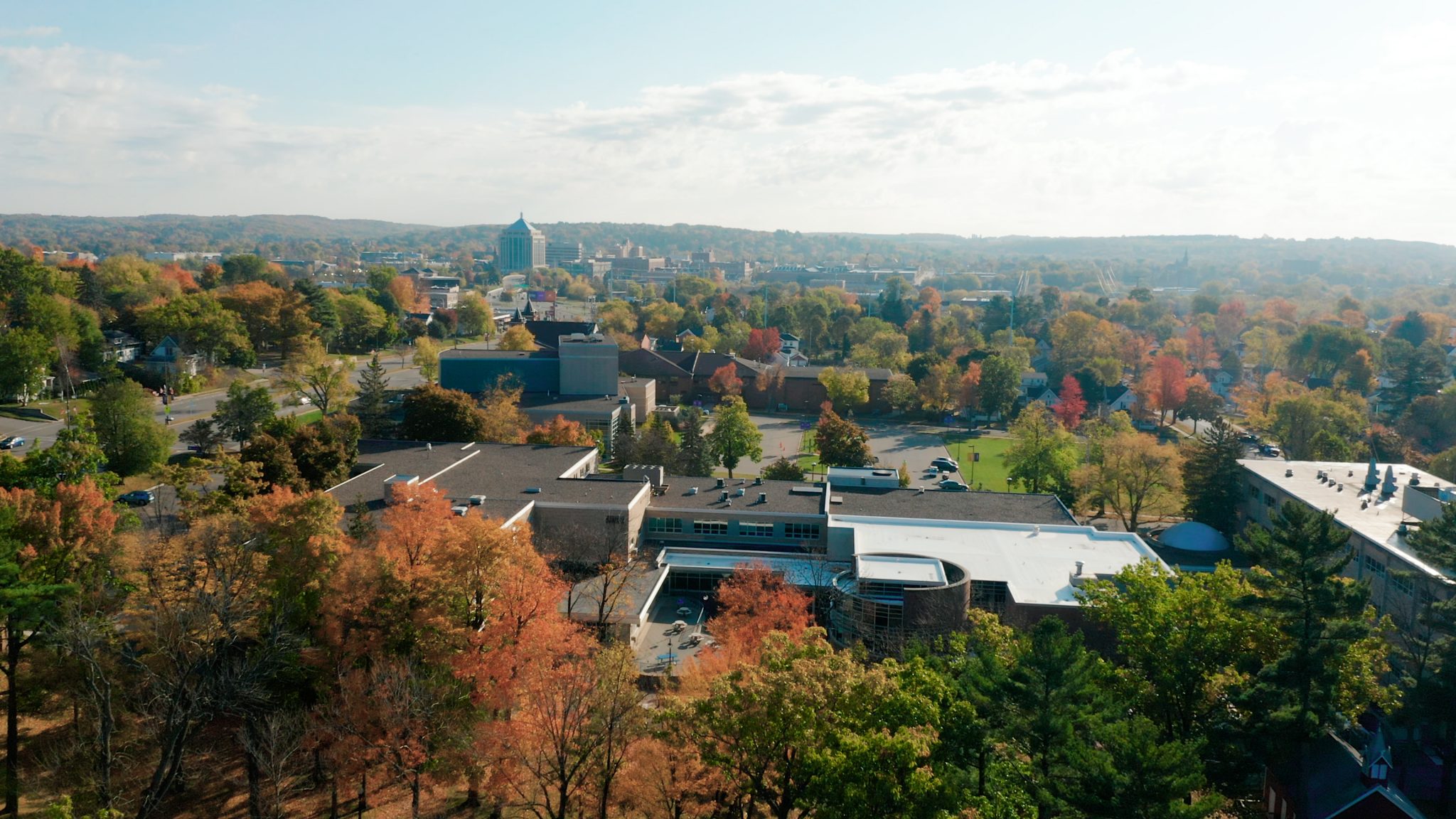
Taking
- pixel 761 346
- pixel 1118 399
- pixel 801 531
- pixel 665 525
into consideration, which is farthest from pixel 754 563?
pixel 761 346

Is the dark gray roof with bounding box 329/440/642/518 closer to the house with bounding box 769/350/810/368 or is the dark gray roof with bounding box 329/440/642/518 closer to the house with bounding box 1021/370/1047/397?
the house with bounding box 1021/370/1047/397

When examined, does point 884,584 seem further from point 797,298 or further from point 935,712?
point 797,298

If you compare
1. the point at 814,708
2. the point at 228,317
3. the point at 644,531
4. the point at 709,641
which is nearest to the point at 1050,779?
the point at 814,708

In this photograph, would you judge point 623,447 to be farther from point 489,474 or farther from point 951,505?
point 951,505

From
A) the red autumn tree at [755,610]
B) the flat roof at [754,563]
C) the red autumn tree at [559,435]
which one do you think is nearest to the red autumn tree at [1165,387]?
the red autumn tree at [559,435]

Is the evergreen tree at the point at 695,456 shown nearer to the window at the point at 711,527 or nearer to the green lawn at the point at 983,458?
the window at the point at 711,527
